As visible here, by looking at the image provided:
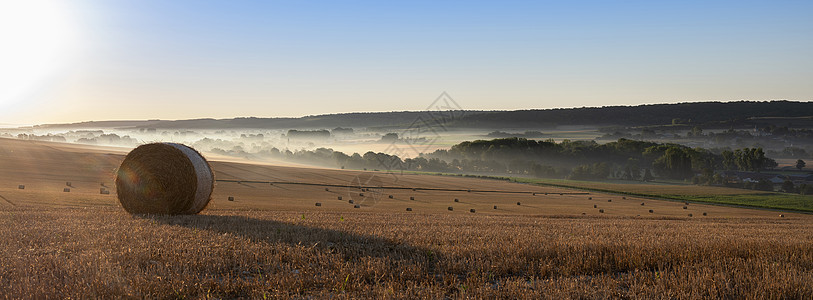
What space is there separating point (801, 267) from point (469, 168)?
10161cm

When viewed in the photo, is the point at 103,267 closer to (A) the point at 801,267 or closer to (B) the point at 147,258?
(B) the point at 147,258

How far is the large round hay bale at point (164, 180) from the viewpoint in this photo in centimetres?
1764

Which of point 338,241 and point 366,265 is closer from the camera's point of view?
point 366,265

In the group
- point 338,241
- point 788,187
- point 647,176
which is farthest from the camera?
point 647,176

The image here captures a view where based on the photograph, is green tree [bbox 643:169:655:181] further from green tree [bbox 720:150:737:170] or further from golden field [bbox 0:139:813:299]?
golden field [bbox 0:139:813:299]

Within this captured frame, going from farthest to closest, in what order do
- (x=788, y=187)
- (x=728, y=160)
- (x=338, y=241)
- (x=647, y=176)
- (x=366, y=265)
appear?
(x=728, y=160) < (x=647, y=176) < (x=788, y=187) < (x=338, y=241) < (x=366, y=265)

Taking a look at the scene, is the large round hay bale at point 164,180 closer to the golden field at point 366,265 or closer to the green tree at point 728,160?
the golden field at point 366,265

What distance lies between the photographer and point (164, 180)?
1766 centimetres

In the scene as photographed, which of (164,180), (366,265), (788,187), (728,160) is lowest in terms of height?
(788,187)

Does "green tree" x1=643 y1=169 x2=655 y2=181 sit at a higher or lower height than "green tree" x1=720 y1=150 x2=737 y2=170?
lower

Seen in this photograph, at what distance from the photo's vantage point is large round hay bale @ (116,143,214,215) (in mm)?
17641

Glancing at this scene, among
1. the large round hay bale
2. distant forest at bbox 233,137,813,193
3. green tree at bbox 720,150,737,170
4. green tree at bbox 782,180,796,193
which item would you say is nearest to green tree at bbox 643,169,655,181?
distant forest at bbox 233,137,813,193

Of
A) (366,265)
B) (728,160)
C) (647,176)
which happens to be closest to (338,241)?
(366,265)

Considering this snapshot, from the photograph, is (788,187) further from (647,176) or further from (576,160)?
(576,160)
